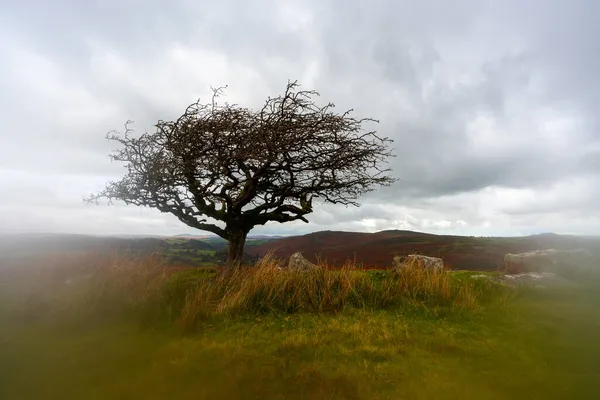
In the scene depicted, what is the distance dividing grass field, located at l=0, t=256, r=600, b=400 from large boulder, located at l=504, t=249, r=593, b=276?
6.31 meters

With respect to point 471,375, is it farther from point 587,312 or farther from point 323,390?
point 587,312

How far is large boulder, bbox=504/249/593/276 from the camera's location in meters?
13.5

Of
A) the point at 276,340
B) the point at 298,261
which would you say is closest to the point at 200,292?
the point at 276,340

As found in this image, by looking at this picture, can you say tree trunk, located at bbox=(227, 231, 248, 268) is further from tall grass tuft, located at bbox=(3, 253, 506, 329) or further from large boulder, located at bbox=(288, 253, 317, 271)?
large boulder, located at bbox=(288, 253, 317, 271)

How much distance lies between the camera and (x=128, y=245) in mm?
8156

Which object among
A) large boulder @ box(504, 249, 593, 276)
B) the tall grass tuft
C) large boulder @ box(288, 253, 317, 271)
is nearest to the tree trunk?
the tall grass tuft

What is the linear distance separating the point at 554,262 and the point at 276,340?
1474 cm

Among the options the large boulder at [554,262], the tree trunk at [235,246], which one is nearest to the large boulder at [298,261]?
the tree trunk at [235,246]

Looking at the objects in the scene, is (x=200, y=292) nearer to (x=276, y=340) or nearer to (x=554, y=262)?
(x=276, y=340)

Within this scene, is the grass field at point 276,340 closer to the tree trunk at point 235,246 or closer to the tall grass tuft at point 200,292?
the tall grass tuft at point 200,292

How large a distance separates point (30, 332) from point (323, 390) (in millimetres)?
4664

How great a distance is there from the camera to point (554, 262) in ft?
46.7

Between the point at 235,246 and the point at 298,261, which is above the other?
the point at 235,246

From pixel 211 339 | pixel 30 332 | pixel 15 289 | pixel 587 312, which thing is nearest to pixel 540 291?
pixel 587 312
